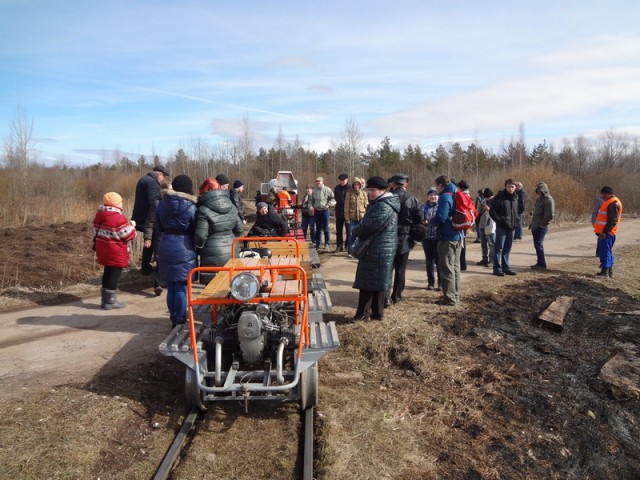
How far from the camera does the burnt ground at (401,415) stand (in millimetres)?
3777

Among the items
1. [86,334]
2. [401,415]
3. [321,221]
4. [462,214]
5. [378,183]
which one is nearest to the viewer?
[401,415]

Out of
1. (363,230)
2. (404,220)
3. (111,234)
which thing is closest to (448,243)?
(404,220)

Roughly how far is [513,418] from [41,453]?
4.14m

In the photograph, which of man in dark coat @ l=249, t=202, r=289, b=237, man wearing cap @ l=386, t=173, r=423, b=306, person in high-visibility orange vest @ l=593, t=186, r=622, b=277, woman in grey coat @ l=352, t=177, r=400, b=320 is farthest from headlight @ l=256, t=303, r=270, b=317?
person in high-visibility orange vest @ l=593, t=186, r=622, b=277

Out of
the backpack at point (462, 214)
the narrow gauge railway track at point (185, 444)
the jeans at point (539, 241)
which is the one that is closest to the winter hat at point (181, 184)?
the narrow gauge railway track at point (185, 444)

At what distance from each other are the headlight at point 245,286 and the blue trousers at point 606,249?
838 cm

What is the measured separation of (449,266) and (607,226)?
14.3 ft

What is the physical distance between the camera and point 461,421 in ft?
14.6

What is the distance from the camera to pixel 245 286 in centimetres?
399

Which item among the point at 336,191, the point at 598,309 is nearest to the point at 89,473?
the point at 598,309

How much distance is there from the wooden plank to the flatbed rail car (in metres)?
3.66

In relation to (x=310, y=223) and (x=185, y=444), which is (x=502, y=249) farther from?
(x=185, y=444)

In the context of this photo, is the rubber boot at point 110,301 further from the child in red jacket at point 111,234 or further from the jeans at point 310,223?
the jeans at point 310,223

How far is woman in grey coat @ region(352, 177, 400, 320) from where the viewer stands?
6148 millimetres
